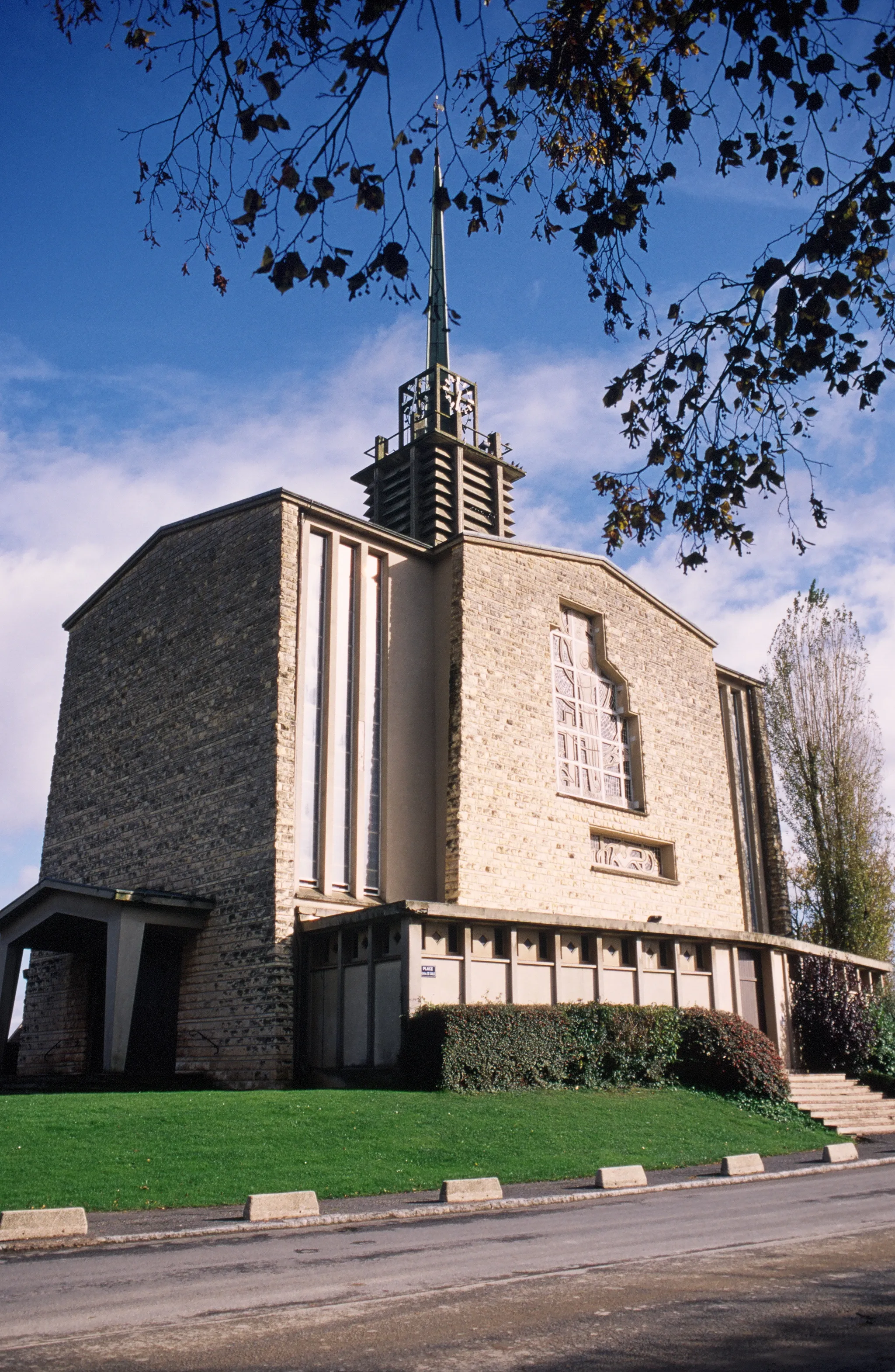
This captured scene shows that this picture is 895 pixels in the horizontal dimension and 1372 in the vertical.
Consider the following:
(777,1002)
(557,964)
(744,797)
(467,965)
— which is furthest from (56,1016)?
(744,797)

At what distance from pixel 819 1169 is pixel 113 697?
17660mm

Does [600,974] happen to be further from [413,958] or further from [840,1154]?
[840,1154]

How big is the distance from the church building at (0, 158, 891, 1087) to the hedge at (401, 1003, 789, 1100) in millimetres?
802

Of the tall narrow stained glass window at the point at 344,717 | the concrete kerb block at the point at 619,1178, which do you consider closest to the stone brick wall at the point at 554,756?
the tall narrow stained glass window at the point at 344,717

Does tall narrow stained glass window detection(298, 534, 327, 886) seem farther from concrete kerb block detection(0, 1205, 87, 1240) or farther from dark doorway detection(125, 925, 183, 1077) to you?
concrete kerb block detection(0, 1205, 87, 1240)

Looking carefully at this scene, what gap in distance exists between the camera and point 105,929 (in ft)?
71.5

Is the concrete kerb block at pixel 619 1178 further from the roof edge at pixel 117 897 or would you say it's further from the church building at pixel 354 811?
the roof edge at pixel 117 897

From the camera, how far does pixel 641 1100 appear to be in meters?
17.5

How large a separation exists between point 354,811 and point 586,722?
6601 millimetres

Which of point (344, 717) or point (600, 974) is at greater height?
point (344, 717)

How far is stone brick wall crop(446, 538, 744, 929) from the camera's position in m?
21.7

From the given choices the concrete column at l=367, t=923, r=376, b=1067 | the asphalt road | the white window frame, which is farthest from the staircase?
the asphalt road

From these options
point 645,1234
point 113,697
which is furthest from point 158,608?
point 645,1234

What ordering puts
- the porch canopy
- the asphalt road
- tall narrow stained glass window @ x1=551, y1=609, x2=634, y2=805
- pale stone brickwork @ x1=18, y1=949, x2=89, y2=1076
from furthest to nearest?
tall narrow stained glass window @ x1=551, y1=609, x2=634, y2=805
pale stone brickwork @ x1=18, y1=949, x2=89, y2=1076
the porch canopy
the asphalt road
